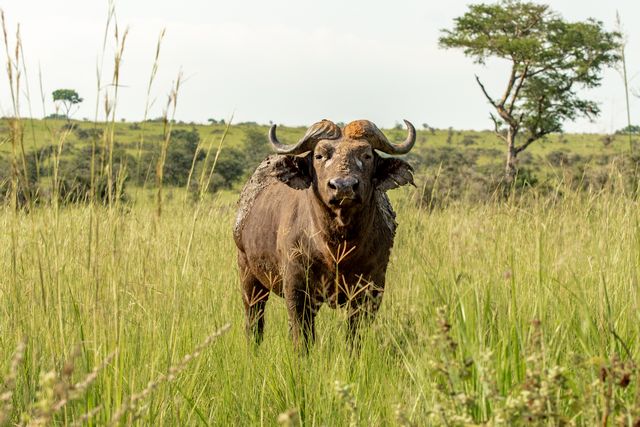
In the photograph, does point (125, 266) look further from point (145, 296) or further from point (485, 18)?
point (485, 18)

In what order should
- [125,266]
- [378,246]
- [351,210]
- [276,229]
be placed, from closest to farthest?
[125,266] < [351,210] < [378,246] < [276,229]

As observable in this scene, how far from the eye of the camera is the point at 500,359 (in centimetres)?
264

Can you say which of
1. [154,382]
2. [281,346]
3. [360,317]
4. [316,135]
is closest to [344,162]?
[316,135]

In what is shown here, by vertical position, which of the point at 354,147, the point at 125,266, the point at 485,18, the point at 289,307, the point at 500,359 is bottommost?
the point at 289,307

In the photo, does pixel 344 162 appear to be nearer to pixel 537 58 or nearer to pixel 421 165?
pixel 421 165

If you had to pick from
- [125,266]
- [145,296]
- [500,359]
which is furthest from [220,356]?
[500,359]

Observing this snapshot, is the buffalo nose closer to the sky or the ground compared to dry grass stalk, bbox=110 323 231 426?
closer to the sky

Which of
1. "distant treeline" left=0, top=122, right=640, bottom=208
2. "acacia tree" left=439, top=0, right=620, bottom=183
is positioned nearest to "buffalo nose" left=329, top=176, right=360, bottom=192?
"distant treeline" left=0, top=122, right=640, bottom=208

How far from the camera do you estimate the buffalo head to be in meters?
4.28

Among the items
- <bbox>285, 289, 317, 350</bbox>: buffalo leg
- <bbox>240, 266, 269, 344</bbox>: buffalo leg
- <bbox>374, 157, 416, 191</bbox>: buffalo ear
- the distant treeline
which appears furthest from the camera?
the distant treeline

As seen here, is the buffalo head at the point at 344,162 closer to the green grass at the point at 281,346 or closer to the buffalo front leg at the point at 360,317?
the buffalo front leg at the point at 360,317

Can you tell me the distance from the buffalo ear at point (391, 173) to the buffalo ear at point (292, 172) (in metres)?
0.45

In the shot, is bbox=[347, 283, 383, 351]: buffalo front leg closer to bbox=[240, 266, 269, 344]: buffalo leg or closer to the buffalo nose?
the buffalo nose

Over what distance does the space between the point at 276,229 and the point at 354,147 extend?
100 cm
